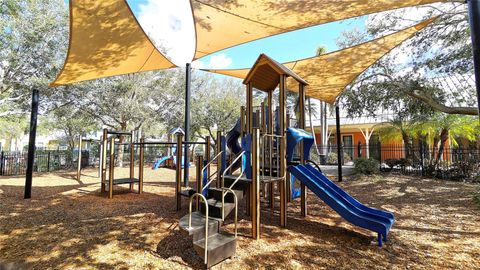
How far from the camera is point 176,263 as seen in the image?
3.07m

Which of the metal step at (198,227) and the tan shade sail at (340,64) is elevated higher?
the tan shade sail at (340,64)

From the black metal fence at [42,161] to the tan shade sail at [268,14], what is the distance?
13058mm

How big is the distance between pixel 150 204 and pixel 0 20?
12.0 meters

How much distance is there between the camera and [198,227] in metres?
3.24

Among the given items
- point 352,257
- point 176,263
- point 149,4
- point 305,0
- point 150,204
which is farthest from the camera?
point 150,204

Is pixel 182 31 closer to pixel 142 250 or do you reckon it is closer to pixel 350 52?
pixel 350 52

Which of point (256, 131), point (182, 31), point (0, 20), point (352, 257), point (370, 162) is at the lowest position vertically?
point (352, 257)

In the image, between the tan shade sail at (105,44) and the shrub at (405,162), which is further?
the shrub at (405,162)

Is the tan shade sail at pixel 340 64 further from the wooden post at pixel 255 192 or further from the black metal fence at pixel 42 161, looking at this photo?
the black metal fence at pixel 42 161

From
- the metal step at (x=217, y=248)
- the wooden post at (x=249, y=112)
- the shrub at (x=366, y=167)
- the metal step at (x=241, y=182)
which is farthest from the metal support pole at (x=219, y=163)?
the shrub at (x=366, y=167)

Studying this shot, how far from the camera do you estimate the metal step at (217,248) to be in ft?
9.78

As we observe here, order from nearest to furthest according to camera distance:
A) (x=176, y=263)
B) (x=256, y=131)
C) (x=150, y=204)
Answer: (x=176, y=263) < (x=256, y=131) < (x=150, y=204)

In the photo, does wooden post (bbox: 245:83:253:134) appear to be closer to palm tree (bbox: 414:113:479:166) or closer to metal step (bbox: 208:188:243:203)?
metal step (bbox: 208:188:243:203)

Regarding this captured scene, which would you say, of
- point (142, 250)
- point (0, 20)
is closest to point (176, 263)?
point (142, 250)
